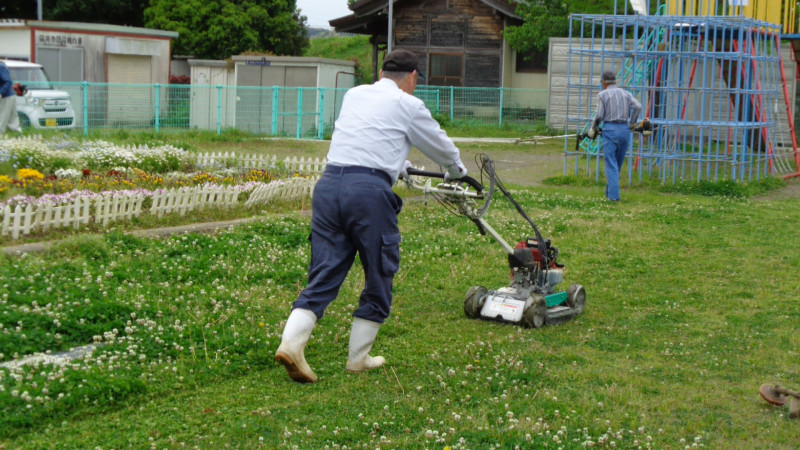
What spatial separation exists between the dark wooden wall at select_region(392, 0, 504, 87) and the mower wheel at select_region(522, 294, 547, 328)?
27.7 meters

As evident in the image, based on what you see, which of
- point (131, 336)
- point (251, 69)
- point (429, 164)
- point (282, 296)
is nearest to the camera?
point (131, 336)

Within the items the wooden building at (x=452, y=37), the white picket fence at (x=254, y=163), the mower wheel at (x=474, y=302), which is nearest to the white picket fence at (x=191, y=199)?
the white picket fence at (x=254, y=163)

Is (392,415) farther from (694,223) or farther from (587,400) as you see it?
(694,223)

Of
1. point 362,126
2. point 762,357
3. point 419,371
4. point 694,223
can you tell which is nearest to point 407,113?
point 362,126

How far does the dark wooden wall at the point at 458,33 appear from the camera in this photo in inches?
1341

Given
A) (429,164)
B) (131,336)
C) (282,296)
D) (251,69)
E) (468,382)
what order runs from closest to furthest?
(468,382) → (131,336) → (282,296) → (429,164) → (251,69)

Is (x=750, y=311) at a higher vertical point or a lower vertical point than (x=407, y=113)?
lower

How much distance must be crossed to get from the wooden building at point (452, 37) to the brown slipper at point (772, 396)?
96.4 ft

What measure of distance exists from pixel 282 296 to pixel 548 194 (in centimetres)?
756

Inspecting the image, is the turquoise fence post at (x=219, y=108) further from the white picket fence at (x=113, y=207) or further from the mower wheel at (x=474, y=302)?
the mower wheel at (x=474, y=302)

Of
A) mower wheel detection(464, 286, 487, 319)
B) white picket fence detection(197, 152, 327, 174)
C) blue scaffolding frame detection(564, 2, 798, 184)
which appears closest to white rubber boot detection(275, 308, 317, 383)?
mower wheel detection(464, 286, 487, 319)

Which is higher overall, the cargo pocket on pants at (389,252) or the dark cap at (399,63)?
the dark cap at (399,63)

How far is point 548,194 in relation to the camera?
14164 mm

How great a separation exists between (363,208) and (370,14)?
2882 centimetres
